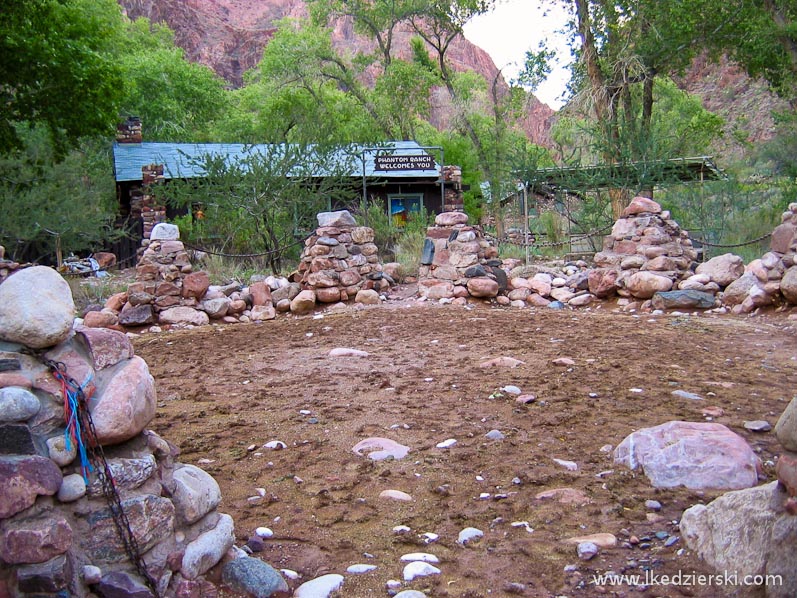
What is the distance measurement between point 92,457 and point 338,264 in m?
9.14

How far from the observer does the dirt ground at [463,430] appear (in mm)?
2908

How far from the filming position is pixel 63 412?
7.90 ft

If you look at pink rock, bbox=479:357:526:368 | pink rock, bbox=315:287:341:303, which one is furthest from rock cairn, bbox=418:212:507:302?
pink rock, bbox=479:357:526:368

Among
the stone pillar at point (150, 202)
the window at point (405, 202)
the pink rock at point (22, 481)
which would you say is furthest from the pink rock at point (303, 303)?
the window at point (405, 202)

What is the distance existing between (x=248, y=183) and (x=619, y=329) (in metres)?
8.15

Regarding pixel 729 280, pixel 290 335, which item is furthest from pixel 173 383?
pixel 729 280

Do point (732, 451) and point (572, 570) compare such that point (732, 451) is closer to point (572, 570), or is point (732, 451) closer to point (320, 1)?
point (572, 570)

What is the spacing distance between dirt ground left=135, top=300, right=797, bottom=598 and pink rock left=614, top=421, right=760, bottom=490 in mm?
92

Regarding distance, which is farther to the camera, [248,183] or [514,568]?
[248,183]

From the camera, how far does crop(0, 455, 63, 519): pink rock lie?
2178mm

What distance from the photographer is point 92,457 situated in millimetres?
2432

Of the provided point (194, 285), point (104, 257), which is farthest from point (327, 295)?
point (104, 257)

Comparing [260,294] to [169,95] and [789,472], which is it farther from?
[169,95]

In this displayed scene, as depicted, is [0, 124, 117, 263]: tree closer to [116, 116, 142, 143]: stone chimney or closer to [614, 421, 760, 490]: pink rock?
[116, 116, 142, 143]: stone chimney
